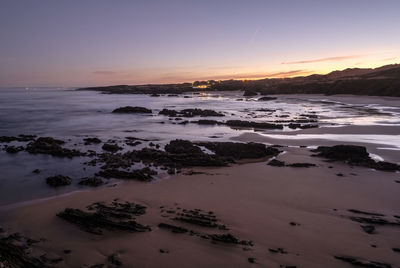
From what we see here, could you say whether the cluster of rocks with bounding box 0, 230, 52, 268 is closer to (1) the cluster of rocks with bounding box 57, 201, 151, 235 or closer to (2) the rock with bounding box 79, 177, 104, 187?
(1) the cluster of rocks with bounding box 57, 201, 151, 235

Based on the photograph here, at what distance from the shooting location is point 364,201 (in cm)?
827

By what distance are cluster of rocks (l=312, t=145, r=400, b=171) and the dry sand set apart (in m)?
0.55

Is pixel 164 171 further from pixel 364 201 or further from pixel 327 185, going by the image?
pixel 364 201

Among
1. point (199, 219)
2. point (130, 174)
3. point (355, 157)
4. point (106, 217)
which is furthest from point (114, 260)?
point (355, 157)

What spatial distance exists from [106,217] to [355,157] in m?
9.87

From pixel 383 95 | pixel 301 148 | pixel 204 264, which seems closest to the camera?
pixel 204 264

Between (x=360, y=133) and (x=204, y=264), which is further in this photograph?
(x=360, y=133)

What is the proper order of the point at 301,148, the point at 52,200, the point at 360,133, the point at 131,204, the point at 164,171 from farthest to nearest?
1. the point at 360,133
2. the point at 301,148
3. the point at 164,171
4. the point at 52,200
5. the point at 131,204

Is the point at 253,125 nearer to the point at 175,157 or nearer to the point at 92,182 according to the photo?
the point at 175,157

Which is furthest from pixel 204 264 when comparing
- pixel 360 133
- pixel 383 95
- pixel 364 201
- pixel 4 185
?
pixel 383 95

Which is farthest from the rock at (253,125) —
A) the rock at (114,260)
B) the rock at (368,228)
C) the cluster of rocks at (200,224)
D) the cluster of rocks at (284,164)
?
the rock at (114,260)

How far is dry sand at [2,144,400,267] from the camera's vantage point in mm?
5609

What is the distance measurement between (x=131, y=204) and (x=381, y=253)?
5695mm

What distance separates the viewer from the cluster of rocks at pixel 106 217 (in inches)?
259
